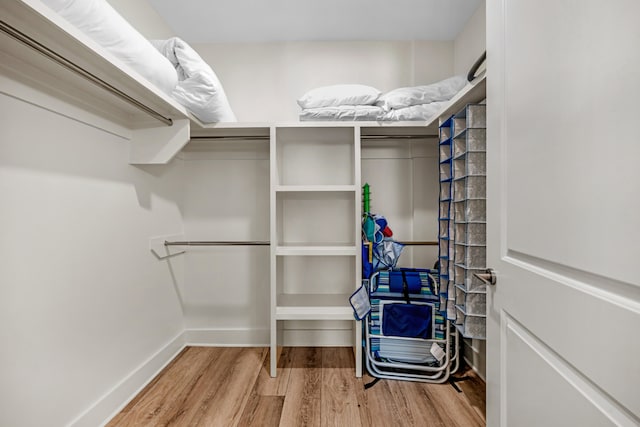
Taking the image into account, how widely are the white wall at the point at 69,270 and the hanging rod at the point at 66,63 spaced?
206mm

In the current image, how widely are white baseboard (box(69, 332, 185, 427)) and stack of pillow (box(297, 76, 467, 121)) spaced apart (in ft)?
5.72

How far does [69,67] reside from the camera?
1.08m

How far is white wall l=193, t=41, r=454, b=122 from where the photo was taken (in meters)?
2.38

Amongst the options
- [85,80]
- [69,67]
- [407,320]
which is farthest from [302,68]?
[407,320]

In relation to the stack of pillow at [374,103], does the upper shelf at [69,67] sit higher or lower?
lower

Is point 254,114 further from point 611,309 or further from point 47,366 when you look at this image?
point 611,309

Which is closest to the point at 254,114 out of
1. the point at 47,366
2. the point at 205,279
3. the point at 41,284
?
the point at 205,279

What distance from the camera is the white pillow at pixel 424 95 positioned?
196cm

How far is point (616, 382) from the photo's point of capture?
20.5 inches

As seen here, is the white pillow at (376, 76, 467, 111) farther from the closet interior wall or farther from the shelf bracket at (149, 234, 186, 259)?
the shelf bracket at (149, 234, 186, 259)

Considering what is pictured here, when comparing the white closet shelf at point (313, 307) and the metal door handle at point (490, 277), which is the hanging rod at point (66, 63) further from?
the metal door handle at point (490, 277)

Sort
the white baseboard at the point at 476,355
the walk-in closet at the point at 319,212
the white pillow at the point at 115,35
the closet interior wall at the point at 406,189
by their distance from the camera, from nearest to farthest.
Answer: the walk-in closet at the point at 319,212, the white pillow at the point at 115,35, the white baseboard at the point at 476,355, the closet interior wall at the point at 406,189

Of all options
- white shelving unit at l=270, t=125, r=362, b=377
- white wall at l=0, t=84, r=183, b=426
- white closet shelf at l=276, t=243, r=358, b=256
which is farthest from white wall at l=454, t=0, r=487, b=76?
white wall at l=0, t=84, r=183, b=426

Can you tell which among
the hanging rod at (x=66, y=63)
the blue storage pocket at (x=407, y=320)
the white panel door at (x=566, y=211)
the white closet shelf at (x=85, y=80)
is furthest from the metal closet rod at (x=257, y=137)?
the white panel door at (x=566, y=211)
